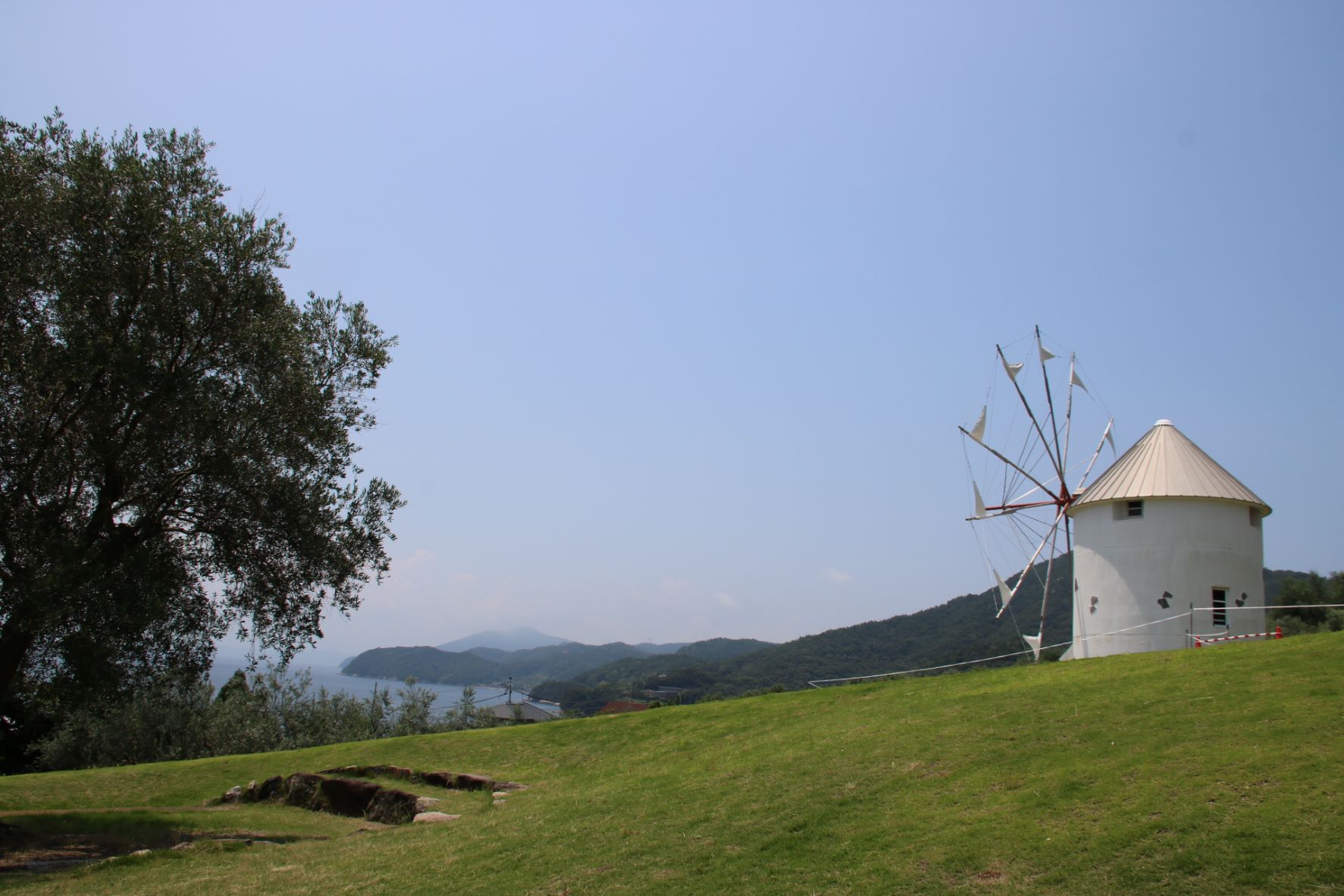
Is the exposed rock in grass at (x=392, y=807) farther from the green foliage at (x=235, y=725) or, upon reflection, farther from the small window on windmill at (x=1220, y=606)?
the small window on windmill at (x=1220, y=606)

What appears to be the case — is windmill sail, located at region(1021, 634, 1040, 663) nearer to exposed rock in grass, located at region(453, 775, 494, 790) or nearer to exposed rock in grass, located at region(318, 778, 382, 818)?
exposed rock in grass, located at region(453, 775, 494, 790)

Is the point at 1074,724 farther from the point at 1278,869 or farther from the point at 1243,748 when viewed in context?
the point at 1278,869

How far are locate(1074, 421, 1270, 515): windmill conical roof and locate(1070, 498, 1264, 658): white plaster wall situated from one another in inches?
14.0

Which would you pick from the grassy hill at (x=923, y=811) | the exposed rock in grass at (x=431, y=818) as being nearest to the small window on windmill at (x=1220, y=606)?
the grassy hill at (x=923, y=811)

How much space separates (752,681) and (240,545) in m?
106

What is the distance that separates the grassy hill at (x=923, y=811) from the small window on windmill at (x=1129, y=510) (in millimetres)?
9459

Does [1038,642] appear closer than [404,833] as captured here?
No

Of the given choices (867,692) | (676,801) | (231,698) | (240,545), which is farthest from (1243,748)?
(231,698)

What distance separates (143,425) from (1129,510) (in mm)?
30111

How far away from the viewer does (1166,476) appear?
3083 centimetres

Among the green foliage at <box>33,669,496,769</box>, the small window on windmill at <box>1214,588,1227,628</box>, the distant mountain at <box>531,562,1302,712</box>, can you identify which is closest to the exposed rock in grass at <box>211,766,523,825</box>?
the green foliage at <box>33,669,496,769</box>

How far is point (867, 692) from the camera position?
25391 mm

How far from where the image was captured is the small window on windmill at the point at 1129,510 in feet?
101

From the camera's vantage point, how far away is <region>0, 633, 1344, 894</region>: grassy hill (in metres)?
10.4
